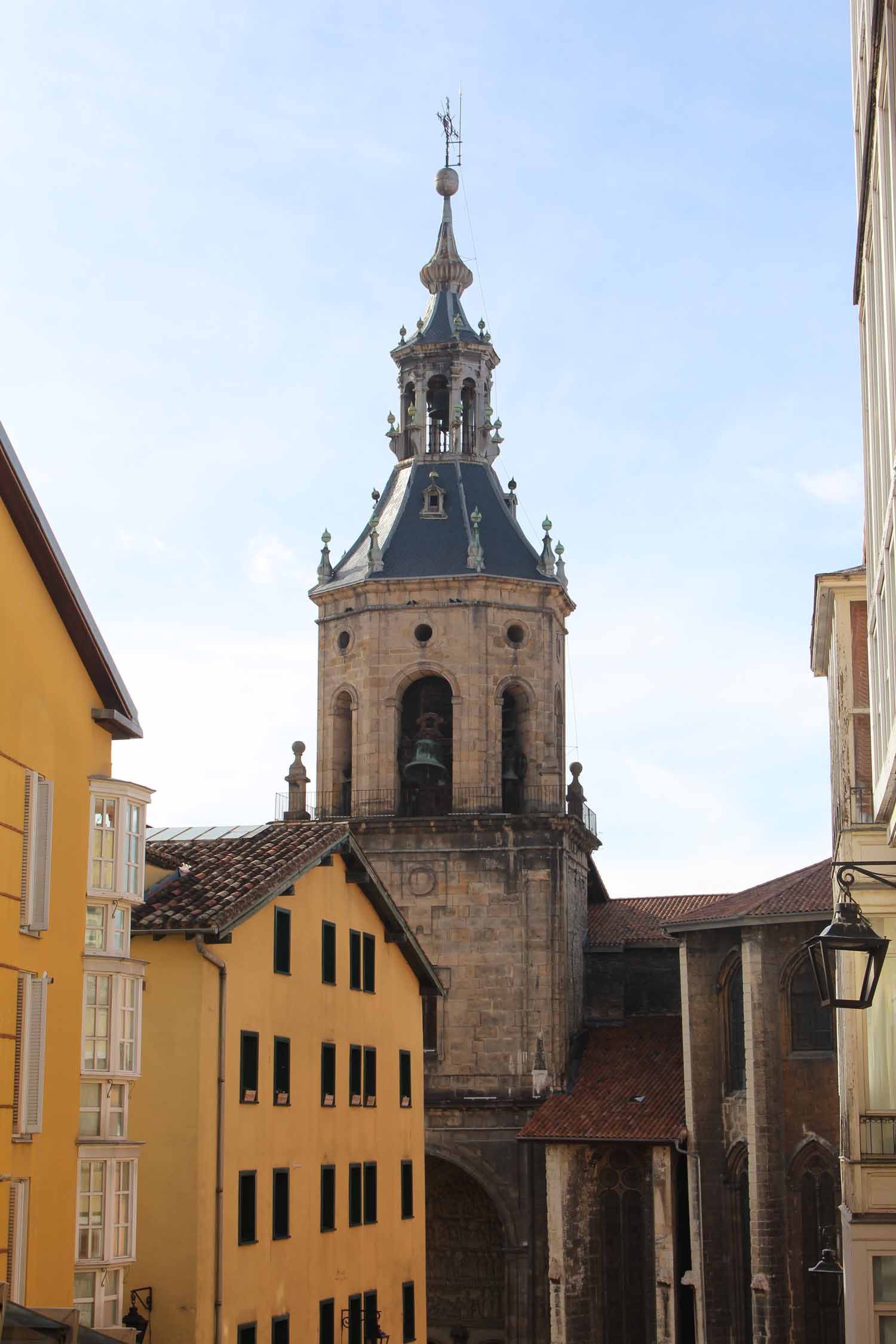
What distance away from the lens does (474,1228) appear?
56656 millimetres

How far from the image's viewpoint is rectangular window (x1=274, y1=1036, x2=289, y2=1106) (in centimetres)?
3275

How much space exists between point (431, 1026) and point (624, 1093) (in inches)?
225

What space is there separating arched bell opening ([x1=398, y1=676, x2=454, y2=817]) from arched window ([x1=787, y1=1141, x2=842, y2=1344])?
14982 millimetres

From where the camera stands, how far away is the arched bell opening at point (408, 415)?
63.6 m

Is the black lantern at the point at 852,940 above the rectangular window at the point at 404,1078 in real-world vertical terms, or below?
above

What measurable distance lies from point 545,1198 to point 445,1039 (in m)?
5.13

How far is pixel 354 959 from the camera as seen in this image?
37438 mm

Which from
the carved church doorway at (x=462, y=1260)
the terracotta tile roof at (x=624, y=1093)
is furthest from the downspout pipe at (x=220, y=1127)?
the carved church doorway at (x=462, y=1260)

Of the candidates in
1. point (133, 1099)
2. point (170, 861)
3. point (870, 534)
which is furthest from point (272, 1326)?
point (870, 534)

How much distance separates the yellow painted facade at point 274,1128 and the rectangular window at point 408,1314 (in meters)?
0.20

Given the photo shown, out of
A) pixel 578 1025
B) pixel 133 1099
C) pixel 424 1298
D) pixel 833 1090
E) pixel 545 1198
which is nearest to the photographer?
pixel 133 1099

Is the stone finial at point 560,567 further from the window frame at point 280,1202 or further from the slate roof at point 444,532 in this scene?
the window frame at point 280,1202

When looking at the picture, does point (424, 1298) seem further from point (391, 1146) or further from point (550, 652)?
point (550, 652)

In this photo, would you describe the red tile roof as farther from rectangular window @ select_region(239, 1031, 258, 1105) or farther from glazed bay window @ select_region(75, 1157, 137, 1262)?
glazed bay window @ select_region(75, 1157, 137, 1262)
